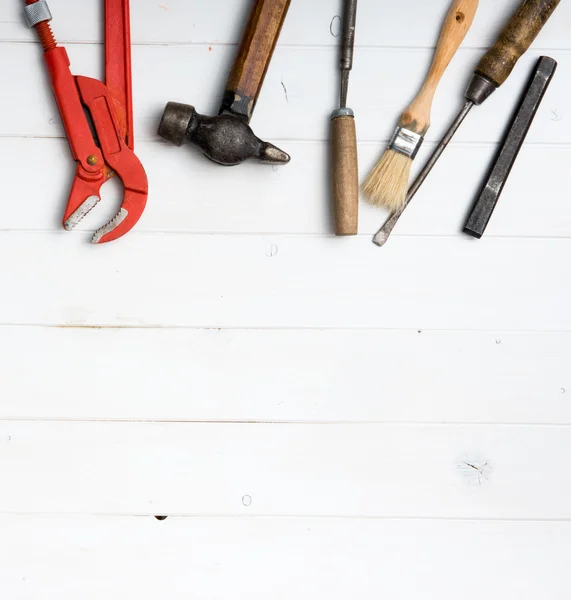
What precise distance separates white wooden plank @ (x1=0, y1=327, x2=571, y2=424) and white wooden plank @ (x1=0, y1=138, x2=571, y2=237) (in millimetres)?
144

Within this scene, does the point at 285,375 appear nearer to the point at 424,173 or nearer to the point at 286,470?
the point at 286,470

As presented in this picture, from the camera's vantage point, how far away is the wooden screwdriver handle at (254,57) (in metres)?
0.81

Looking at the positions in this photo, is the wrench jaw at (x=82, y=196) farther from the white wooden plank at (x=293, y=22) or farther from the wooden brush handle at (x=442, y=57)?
the wooden brush handle at (x=442, y=57)

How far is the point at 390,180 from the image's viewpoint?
0.85m

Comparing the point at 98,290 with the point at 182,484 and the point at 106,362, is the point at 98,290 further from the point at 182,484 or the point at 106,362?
the point at 182,484

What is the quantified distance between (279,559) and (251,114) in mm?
589

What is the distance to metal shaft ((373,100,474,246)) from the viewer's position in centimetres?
86

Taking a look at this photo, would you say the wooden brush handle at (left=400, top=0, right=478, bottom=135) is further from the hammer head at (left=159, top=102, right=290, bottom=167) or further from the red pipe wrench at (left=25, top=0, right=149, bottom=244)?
the red pipe wrench at (left=25, top=0, right=149, bottom=244)

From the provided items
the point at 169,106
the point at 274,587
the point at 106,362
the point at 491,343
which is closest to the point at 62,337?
the point at 106,362

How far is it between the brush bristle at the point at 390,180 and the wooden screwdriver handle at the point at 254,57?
182 millimetres

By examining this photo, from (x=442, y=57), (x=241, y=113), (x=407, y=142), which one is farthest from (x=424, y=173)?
(x=241, y=113)

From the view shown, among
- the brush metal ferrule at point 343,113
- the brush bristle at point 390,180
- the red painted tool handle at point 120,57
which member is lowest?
the brush bristle at point 390,180

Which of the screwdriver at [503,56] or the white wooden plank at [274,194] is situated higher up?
the screwdriver at [503,56]

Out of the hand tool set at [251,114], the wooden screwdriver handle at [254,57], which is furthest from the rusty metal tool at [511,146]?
the wooden screwdriver handle at [254,57]
